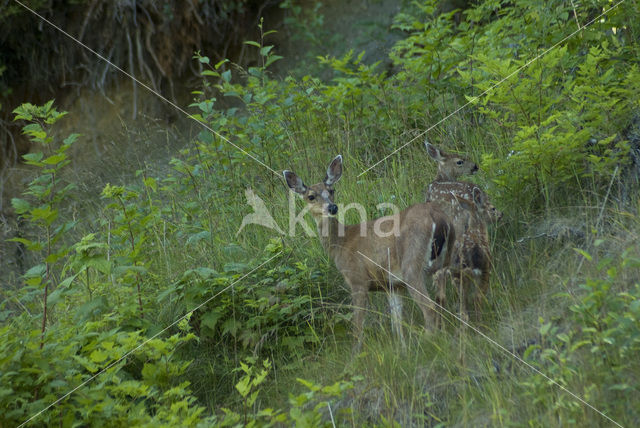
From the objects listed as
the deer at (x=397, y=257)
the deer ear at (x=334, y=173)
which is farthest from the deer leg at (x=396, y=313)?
the deer ear at (x=334, y=173)

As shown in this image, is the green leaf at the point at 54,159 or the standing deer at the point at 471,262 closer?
the green leaf at the point at 54,159

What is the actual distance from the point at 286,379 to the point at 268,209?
2063mm

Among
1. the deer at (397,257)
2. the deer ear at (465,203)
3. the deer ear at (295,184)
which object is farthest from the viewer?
the deer ear at (295,184)

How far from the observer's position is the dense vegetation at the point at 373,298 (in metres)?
3.64

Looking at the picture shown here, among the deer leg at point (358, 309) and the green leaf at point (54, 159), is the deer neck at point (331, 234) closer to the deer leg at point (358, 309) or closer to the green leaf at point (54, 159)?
the deer leg at point (358, 309)

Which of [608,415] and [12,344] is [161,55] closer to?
[12,344]

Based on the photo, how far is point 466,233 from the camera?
494cm

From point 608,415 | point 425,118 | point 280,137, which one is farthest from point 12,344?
point 425,118

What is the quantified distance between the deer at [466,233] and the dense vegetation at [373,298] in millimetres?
156

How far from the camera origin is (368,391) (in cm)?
398

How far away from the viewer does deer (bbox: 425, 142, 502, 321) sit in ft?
15.7

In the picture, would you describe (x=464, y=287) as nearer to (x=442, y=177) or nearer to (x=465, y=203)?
(x=465, y=203)

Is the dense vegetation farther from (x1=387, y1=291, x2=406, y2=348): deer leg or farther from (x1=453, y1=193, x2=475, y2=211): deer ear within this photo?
(x1=453, y1=193, x2=475, y2=211): deer ear

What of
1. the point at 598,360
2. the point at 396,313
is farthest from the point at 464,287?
the point at 598,360
